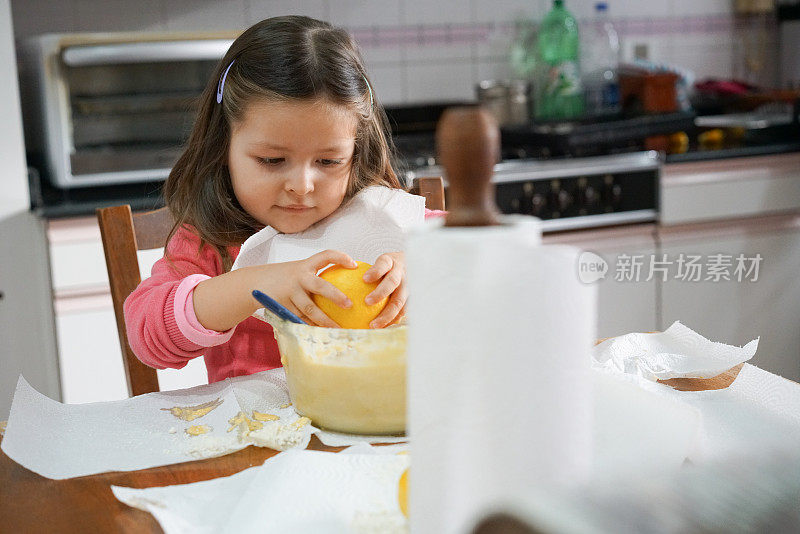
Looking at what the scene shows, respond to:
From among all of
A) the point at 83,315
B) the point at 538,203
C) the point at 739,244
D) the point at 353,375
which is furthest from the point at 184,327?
the point at 739,244

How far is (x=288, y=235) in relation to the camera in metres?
1.01

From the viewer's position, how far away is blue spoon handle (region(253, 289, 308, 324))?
2.30ft

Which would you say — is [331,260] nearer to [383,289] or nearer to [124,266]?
[383,289]

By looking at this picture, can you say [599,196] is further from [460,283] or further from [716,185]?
[460,283]

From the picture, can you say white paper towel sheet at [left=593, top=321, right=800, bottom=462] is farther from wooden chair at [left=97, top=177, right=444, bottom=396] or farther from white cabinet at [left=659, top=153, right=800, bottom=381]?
white cabinet at [left=659, top=153, right=800, bottom=381]

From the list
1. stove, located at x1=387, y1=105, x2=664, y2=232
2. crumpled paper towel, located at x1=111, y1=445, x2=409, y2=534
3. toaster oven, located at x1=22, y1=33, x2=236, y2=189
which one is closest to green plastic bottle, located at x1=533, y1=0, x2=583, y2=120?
stove, located at x1=387, y1=105, x2=664, y2=232

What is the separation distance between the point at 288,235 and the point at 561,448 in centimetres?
65

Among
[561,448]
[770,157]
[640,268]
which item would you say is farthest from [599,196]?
[561,448]

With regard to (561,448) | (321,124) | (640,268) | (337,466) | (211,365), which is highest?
(321,124)

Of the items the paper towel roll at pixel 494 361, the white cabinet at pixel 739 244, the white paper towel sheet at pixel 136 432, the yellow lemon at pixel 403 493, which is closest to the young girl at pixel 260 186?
the white paper towel sheet at pixel 136 432

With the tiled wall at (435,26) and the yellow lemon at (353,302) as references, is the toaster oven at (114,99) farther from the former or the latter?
the yellow lemon at (353,302)

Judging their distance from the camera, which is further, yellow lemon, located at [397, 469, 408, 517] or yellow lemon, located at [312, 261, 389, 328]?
yellow lemon, located at [312, 261, 389, 328]

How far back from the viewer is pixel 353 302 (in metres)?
0.78

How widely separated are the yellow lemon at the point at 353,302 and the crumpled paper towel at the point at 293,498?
16 cm
